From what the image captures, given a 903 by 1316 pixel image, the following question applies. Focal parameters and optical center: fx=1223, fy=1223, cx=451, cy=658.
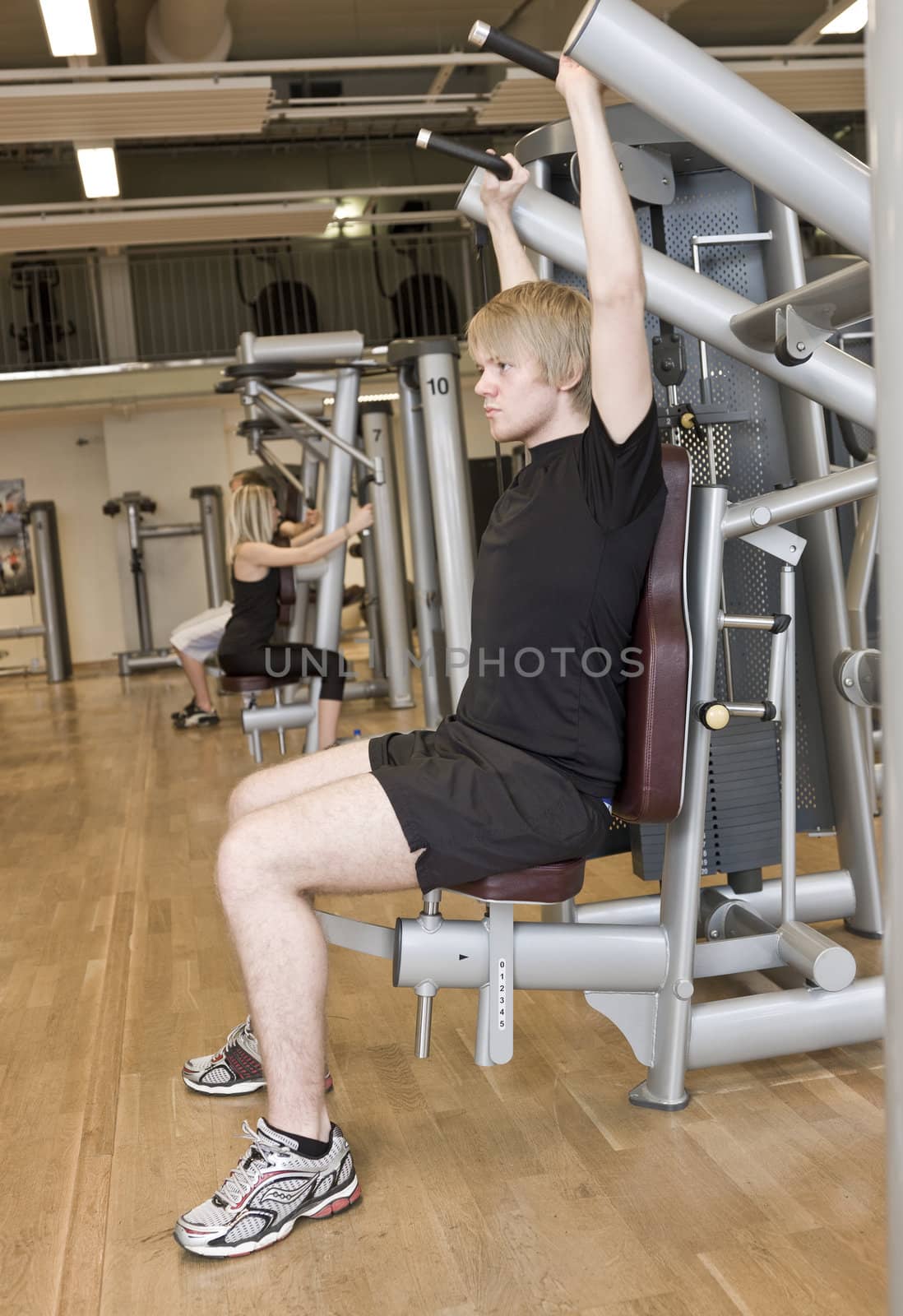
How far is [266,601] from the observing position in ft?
16.2

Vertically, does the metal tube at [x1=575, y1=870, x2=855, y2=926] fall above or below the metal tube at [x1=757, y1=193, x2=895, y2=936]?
below

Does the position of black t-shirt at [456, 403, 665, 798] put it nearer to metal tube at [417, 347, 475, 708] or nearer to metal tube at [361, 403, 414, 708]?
metal tube at [417, 347, 475, 708]

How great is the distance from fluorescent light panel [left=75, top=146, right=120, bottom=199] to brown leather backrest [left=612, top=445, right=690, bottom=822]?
6.85 m

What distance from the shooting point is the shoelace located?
1.60m

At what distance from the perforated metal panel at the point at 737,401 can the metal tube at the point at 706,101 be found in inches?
60.1

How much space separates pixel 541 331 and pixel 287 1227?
123 centimetres

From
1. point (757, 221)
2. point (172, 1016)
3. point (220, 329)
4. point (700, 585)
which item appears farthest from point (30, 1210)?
point (220, 329)

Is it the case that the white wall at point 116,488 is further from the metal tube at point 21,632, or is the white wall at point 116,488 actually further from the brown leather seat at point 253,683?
the brown leather seat at point 253,683

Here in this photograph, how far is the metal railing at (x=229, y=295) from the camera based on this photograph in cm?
1187

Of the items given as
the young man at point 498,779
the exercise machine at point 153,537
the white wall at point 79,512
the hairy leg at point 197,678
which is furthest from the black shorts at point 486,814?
the white wall at point 79,512

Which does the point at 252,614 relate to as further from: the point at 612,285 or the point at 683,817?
the point at 612,285

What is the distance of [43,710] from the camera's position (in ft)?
27.3

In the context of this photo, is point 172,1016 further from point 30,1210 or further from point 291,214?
point 291,214

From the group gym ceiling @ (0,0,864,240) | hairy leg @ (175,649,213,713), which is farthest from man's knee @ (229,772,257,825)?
gym ceiling @ (0,0,864,240)
